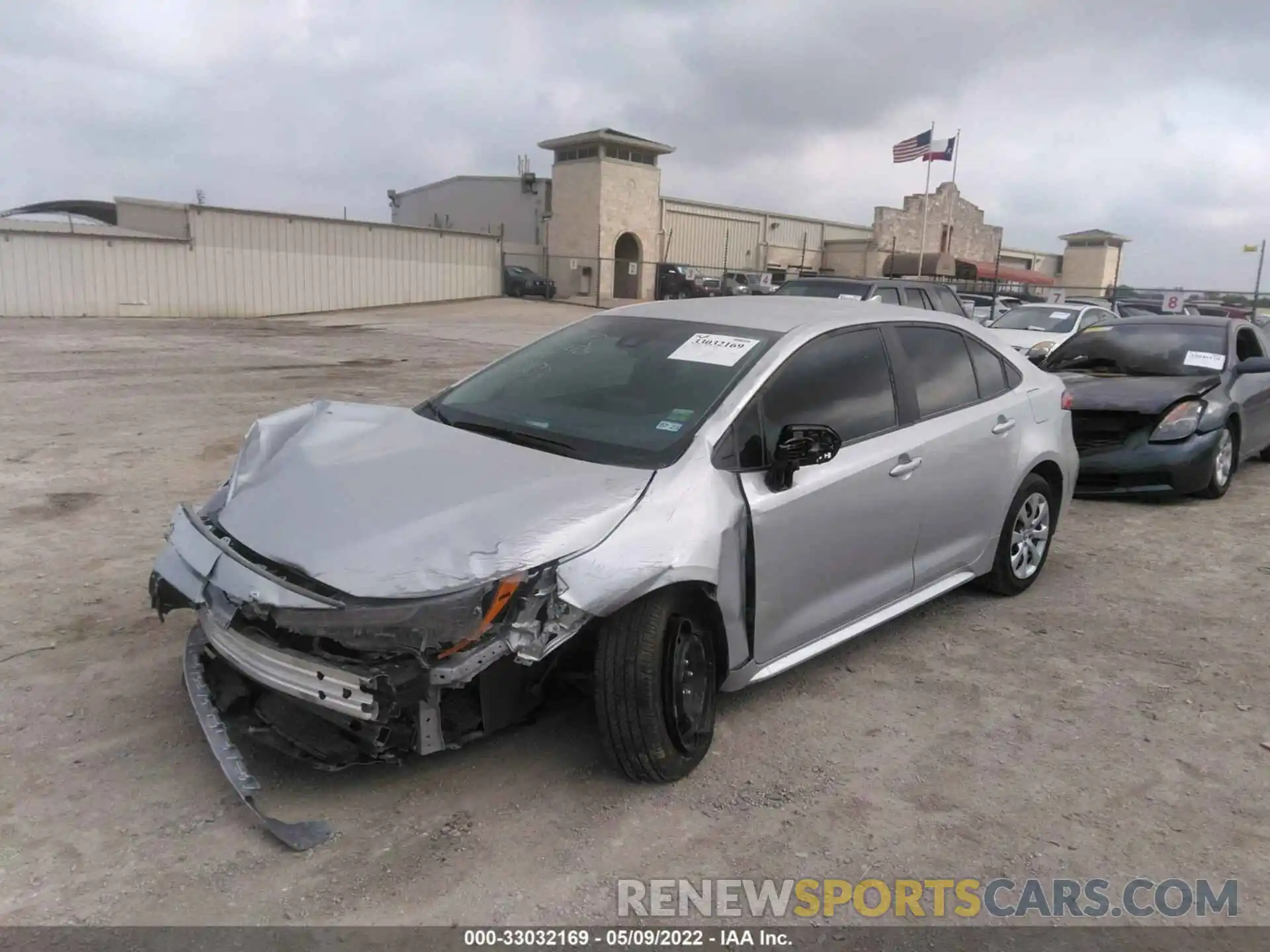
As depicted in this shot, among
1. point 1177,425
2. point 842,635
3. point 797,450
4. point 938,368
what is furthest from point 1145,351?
point 797,450

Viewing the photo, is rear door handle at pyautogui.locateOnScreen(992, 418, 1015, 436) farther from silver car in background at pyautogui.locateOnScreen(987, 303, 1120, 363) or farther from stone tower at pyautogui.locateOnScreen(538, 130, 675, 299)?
stone tower at pyautogui.locateOnScreen(538, 130, 675, 299)

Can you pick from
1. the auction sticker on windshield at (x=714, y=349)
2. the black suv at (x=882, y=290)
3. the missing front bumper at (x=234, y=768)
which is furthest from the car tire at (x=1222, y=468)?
the missing front bumper at (x=234, y=768)

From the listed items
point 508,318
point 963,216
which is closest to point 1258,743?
point 508,318

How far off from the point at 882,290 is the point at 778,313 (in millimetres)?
8985

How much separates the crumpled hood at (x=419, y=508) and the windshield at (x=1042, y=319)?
1330 centimetres

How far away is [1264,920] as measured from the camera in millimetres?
2639

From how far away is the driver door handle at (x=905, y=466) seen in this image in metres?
3.99

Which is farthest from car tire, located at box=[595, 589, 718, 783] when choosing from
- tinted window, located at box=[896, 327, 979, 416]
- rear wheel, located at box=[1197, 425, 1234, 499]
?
rear wheel, located at box=[1197, 425, 1234, 499]

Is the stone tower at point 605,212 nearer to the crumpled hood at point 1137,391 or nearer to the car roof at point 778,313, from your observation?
the crumpled hood at point 1137,391

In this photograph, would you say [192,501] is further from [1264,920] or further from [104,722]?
[1264,920]

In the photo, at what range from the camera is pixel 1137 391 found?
7418mm

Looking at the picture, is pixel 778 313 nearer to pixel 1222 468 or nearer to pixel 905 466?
pixel 905 466

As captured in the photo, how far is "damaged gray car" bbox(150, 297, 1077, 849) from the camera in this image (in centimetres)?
279

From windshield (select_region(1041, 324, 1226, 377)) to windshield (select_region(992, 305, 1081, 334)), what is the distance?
21.5ft
